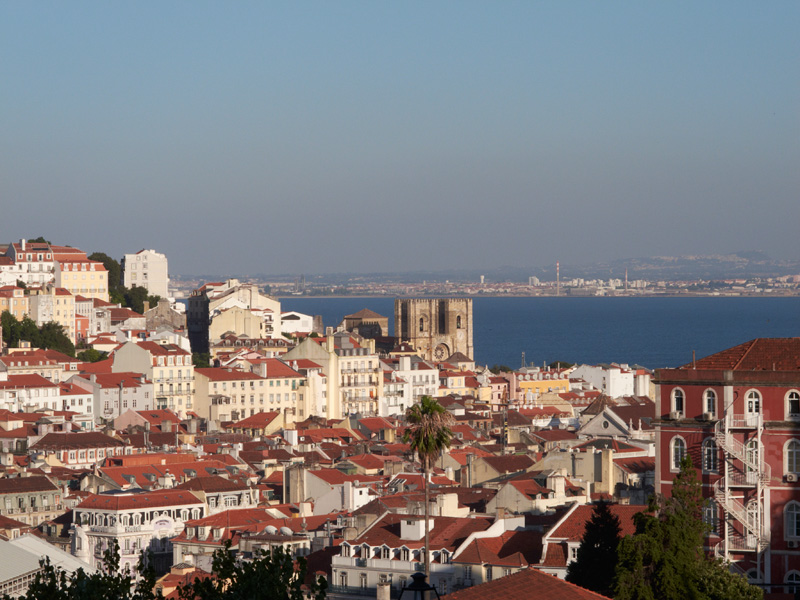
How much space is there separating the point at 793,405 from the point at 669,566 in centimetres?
801

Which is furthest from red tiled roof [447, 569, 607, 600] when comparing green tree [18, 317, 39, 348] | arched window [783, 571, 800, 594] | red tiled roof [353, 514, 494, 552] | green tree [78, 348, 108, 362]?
green tree [18, 317, 39, 348]

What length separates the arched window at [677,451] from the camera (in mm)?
38719

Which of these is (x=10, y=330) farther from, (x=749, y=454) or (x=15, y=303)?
(x=749, y=454)

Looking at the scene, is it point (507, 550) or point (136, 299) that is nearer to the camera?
point (507, 550)

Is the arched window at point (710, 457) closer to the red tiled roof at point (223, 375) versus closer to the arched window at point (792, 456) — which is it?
the arched window at point (792, 456)

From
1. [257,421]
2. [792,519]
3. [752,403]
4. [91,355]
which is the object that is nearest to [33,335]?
[91,355]

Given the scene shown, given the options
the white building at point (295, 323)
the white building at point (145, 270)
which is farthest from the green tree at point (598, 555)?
the white building at point (145, 270)

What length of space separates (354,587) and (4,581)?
881 centimetres

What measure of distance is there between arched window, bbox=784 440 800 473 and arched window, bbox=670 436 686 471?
240cm

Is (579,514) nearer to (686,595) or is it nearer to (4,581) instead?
(686,595)

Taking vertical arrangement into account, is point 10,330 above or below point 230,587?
below

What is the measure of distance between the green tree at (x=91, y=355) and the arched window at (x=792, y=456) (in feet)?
260

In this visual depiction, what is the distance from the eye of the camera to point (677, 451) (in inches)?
1532

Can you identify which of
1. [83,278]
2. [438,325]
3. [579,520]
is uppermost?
[83,278]
